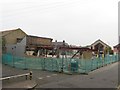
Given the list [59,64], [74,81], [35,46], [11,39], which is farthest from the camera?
[11,39]

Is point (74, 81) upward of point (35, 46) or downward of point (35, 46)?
downward

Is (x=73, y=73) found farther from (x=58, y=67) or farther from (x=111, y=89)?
(x=111, y=89)

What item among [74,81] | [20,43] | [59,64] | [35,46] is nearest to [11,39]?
[20,43]

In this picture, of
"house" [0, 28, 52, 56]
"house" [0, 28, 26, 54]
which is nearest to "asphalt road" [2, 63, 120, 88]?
"house" [0, 28, 52, 56]

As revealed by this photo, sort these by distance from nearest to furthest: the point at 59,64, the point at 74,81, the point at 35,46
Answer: the point at 74,81, the point at 59,64, the point at 35,46

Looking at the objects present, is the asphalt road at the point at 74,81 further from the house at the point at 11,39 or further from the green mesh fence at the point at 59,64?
the house at the point at 11,39

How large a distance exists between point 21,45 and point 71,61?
84.4 ft

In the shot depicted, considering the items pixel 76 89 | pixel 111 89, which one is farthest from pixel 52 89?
pixel 111 89

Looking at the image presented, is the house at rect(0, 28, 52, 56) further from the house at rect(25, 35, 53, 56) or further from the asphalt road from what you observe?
the asphalt road

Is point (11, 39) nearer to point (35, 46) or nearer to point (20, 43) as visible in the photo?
point (20, 43)

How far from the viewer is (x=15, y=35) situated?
187ft

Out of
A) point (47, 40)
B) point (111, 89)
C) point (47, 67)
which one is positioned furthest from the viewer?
point (47, 40)

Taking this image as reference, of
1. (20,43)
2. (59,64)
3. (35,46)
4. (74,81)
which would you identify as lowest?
(74,81)

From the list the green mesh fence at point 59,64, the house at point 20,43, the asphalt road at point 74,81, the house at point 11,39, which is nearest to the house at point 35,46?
the house at point 20,43
